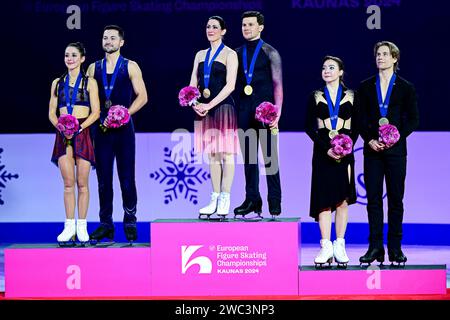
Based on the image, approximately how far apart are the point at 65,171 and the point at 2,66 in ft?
9.35

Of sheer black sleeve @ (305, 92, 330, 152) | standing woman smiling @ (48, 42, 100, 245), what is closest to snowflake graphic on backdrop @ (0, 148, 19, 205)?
standing woman smiling @ (48, 42, 100, 245)

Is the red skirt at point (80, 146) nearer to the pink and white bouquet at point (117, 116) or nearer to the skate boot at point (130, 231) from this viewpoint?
the pink and white bouquet at point (117, 116)

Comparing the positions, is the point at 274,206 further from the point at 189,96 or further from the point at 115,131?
the point at 115,131

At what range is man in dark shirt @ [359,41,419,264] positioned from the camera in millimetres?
6809

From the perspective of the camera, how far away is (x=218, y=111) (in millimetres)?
7027

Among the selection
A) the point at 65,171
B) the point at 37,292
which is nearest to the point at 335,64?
the point at 65,171

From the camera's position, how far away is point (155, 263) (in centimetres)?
697

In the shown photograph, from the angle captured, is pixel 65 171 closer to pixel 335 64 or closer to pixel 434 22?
pixel 335 64

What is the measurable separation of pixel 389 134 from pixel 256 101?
3.21ft

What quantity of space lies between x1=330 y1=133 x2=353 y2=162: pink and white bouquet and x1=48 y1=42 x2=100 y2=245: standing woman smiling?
1.73 m

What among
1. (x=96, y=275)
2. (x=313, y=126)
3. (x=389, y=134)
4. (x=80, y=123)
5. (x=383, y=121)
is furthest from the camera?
(x=80, y=123)

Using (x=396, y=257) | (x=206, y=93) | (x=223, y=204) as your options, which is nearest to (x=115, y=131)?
(x=206, y=93)

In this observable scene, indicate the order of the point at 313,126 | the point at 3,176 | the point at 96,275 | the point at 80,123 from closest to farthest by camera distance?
the point at 313,126
the point at 96,275
the point at 80,123
the point at 3,176

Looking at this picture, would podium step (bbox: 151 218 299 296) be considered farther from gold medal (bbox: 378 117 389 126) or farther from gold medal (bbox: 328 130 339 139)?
gold medal (bbox: 378 117 389 126)
